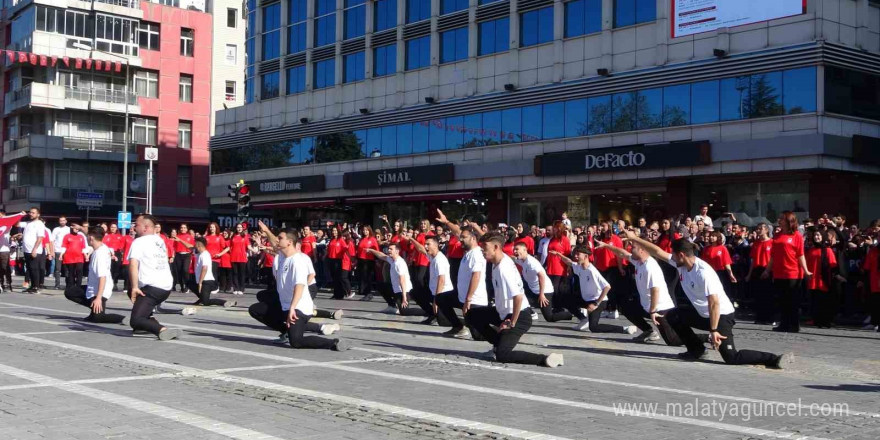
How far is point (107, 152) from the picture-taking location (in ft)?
205

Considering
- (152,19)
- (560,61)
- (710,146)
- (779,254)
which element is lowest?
(779,254)

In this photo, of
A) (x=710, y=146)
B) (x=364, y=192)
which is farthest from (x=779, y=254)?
(x=364, y=192)

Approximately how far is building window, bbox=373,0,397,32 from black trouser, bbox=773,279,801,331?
2938 cm

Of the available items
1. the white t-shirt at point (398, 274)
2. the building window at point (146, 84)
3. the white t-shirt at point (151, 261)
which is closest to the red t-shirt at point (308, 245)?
the white t-shirt at point (398, 274)

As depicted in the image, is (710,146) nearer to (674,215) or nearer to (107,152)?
(674,215)

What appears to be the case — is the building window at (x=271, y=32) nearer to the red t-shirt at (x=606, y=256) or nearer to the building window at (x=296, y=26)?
the building window at (x=296, y=26)

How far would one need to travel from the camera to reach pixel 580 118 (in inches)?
1323

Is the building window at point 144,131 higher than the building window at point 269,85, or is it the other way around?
the building window at point 269,85

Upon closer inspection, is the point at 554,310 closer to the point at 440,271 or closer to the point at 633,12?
the point at 440,271

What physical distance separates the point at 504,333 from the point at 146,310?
5.23 m

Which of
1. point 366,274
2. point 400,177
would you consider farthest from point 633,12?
point 400,177

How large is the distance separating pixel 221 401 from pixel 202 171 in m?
61.8

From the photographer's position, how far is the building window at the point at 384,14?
141 ft

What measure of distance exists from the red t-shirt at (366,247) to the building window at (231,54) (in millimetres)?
47963
